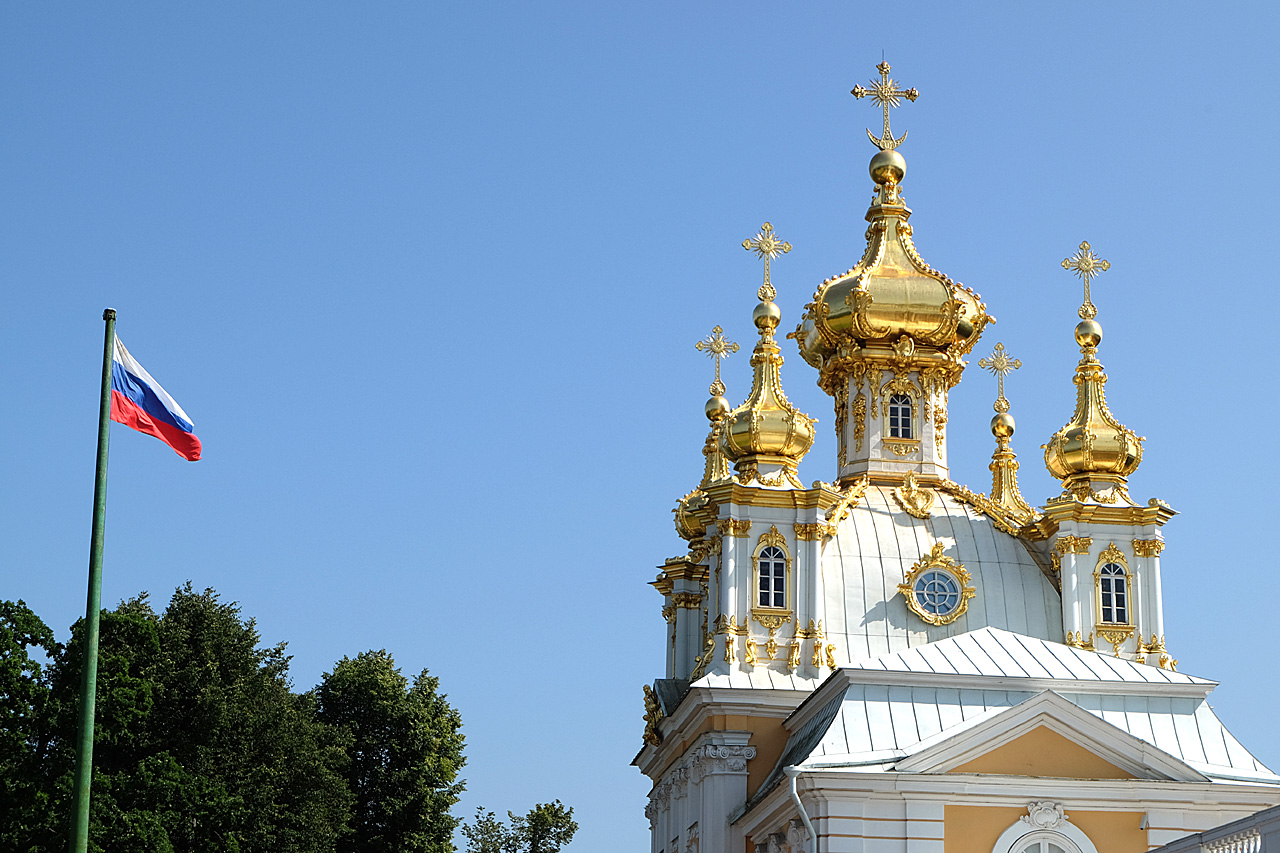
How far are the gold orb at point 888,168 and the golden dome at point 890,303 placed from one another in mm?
679

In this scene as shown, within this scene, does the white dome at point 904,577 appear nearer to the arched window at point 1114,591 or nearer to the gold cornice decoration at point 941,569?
the gold cornice decoration at point 941,569

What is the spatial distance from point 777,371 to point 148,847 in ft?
51.8

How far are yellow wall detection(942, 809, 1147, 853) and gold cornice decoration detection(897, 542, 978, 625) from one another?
967cm

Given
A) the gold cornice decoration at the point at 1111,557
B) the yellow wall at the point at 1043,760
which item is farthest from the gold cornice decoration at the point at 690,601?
the yellow wall at the point at 1043,760

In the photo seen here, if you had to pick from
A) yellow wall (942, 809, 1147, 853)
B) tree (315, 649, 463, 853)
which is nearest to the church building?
yellow wall (942, 809, 1147, 853)

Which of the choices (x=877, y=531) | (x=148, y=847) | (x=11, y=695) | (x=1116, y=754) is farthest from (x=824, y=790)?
(x=11, y=695)

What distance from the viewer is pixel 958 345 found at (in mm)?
42031

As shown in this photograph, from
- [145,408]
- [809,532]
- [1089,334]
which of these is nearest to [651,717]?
[809,532]

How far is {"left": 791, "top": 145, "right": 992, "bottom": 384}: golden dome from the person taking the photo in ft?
135

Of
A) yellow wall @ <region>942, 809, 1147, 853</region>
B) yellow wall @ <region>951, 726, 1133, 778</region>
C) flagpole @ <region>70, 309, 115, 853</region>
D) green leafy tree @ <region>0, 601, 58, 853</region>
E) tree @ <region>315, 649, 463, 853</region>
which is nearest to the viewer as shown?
flagpole @ <region>70, 309, 115, 853</region>

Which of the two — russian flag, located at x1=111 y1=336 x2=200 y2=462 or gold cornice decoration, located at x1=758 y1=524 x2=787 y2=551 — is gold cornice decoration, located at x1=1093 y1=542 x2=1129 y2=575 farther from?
russian flag, located at x1=111 y1=336 x2=200 y2=462

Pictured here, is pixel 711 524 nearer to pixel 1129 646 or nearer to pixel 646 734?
pixel 646 734

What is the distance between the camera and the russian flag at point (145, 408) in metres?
19.0

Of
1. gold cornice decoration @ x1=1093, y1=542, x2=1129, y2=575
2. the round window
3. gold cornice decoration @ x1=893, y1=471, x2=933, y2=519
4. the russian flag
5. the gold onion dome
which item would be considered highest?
the gold onion dome
